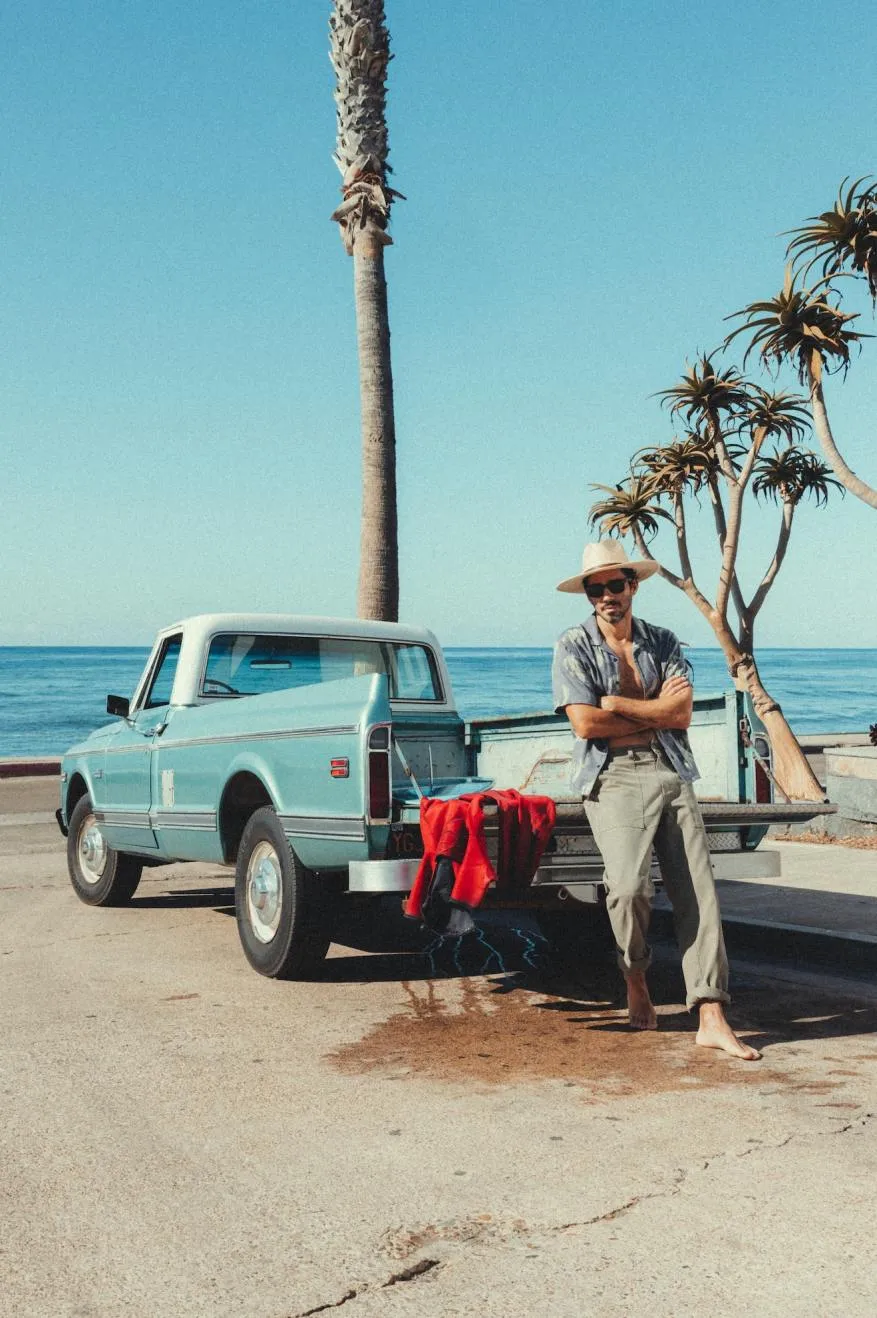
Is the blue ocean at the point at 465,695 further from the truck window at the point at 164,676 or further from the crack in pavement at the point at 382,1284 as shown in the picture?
the crack in pavement at the point at 382,1284

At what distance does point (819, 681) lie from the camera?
10019 cm

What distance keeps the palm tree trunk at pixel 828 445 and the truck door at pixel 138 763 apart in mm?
7492

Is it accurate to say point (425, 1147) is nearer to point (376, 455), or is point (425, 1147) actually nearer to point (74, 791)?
point (74, 791)

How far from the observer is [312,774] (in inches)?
257

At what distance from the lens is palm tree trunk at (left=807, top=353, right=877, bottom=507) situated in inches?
524

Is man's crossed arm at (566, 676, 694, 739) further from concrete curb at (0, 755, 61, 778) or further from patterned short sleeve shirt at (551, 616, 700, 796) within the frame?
concrete curb at (0, 755, 61, 778)

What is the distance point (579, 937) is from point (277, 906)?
187 centimetres

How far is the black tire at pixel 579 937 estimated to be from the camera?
25.2 feet

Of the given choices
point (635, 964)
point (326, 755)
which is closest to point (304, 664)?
point (326, 755)

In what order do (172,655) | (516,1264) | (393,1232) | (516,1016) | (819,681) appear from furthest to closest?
(819,681) → (172,655) → (516,1016) → (393,1232) → (516,1264)

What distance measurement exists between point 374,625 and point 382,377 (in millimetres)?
6534

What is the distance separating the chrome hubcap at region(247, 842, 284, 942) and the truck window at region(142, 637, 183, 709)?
195cm

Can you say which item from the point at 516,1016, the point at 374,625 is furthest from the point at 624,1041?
the point at 374,625

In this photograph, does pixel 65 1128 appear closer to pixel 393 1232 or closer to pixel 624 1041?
pixel 393 1232
